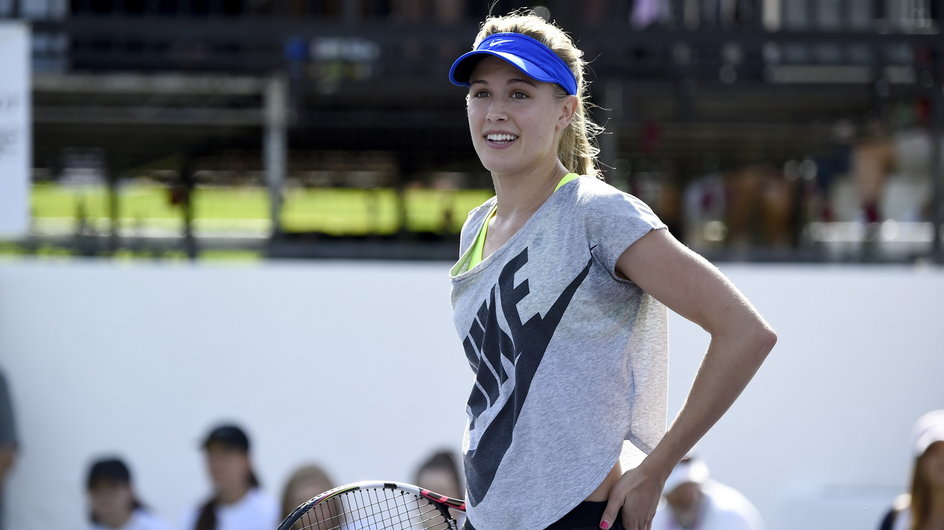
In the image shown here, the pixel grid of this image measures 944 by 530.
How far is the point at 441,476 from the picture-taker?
5.40 metres

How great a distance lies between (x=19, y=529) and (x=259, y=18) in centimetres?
300

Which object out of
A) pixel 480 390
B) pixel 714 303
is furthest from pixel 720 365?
pixel 480 390

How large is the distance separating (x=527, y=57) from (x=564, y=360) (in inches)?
19.6

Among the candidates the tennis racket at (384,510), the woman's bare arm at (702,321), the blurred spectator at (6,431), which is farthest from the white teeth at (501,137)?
the blurred spectator at (6,431)

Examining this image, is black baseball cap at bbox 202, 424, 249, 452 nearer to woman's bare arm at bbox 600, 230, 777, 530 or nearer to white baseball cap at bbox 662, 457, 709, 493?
white baseball cap at bbox 662, 457, 709, 493

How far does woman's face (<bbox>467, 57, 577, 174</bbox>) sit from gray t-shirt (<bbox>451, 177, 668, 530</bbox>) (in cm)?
9

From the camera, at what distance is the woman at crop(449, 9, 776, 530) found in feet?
6.17

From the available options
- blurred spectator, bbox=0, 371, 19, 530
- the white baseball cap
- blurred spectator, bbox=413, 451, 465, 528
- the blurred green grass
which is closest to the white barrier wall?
blurred spectator, bbox=0, 371, 19, 530

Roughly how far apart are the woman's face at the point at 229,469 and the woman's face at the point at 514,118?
12.3 ft

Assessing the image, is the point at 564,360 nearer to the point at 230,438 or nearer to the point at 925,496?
the point at 925,496

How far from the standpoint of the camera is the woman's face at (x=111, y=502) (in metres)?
5.73

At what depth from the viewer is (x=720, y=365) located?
187cm

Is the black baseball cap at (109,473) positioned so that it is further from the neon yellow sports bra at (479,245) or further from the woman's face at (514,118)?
the woman's face at (514,118)

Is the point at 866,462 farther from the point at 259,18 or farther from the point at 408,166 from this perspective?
the point at 259,18
